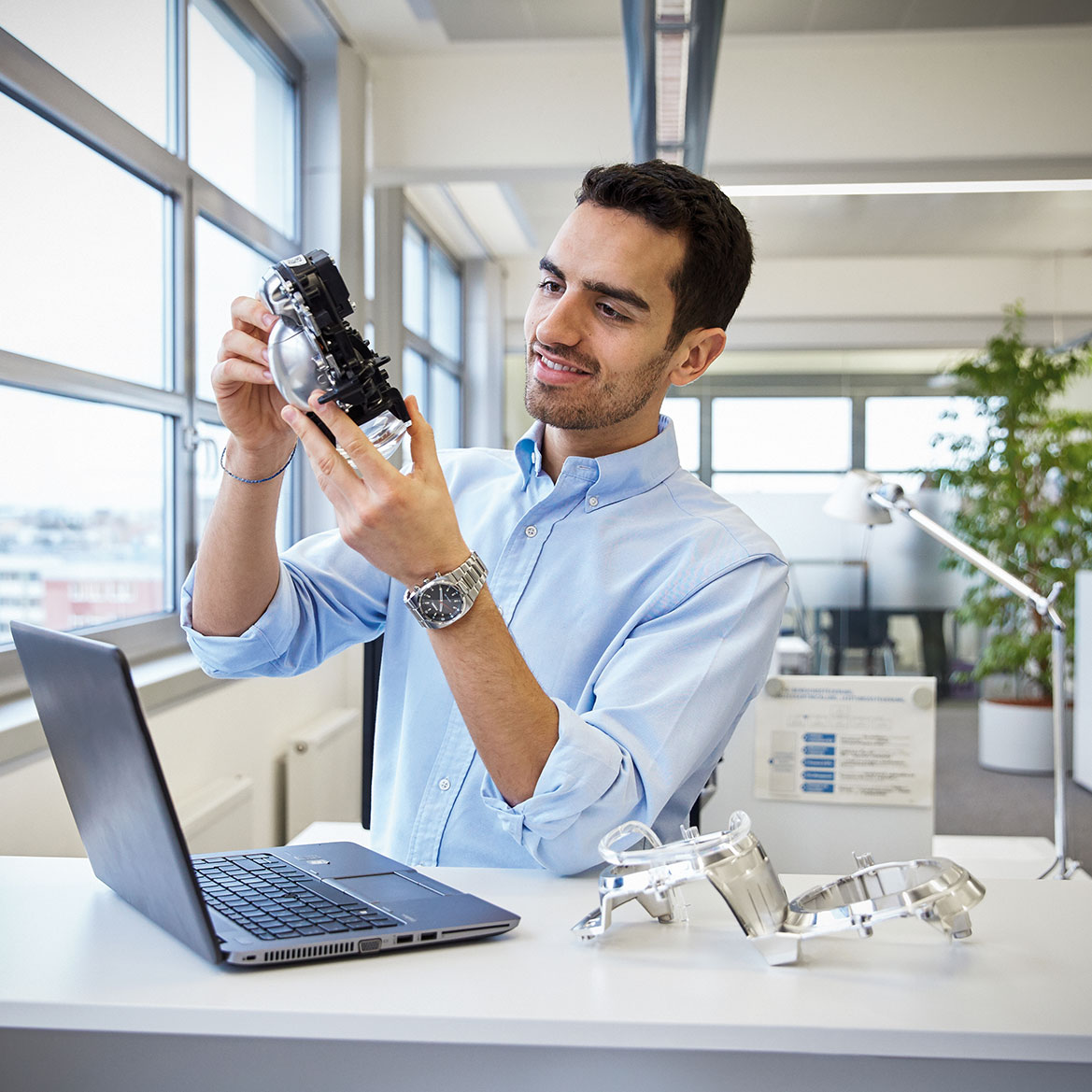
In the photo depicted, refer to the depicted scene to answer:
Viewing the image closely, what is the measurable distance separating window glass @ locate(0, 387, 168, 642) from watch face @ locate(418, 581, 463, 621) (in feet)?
4.80

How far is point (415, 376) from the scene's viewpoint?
20.2 feet

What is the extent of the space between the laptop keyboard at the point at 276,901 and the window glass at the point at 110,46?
6.21 ft

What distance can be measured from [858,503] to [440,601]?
251 cm

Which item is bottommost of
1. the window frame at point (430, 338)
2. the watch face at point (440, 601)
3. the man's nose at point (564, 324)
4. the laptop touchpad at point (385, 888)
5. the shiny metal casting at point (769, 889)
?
the laptop touchpad at point (385, 888)

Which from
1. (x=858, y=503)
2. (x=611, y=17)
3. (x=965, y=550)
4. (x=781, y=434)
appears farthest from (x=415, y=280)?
(x=965, y=550)

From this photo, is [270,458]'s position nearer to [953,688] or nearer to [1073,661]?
[1073,661]

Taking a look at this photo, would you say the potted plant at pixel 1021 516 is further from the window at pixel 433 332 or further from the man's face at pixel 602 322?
the man's face at pixel 602 322

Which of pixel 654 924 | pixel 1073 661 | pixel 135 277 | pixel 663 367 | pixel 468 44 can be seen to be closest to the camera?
pixel 654 924

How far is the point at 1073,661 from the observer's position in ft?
20.7

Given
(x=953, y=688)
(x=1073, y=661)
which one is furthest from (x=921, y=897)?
(x=953, y=688)

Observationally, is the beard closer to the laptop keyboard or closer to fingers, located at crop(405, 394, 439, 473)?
fingers, located at crop(405, 394, 439, 473)

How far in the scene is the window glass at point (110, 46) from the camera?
2.38 m

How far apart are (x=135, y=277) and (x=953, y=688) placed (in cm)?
632

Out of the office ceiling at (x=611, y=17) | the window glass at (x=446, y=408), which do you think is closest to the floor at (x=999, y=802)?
the office ceiling at (x=611, y=17)
